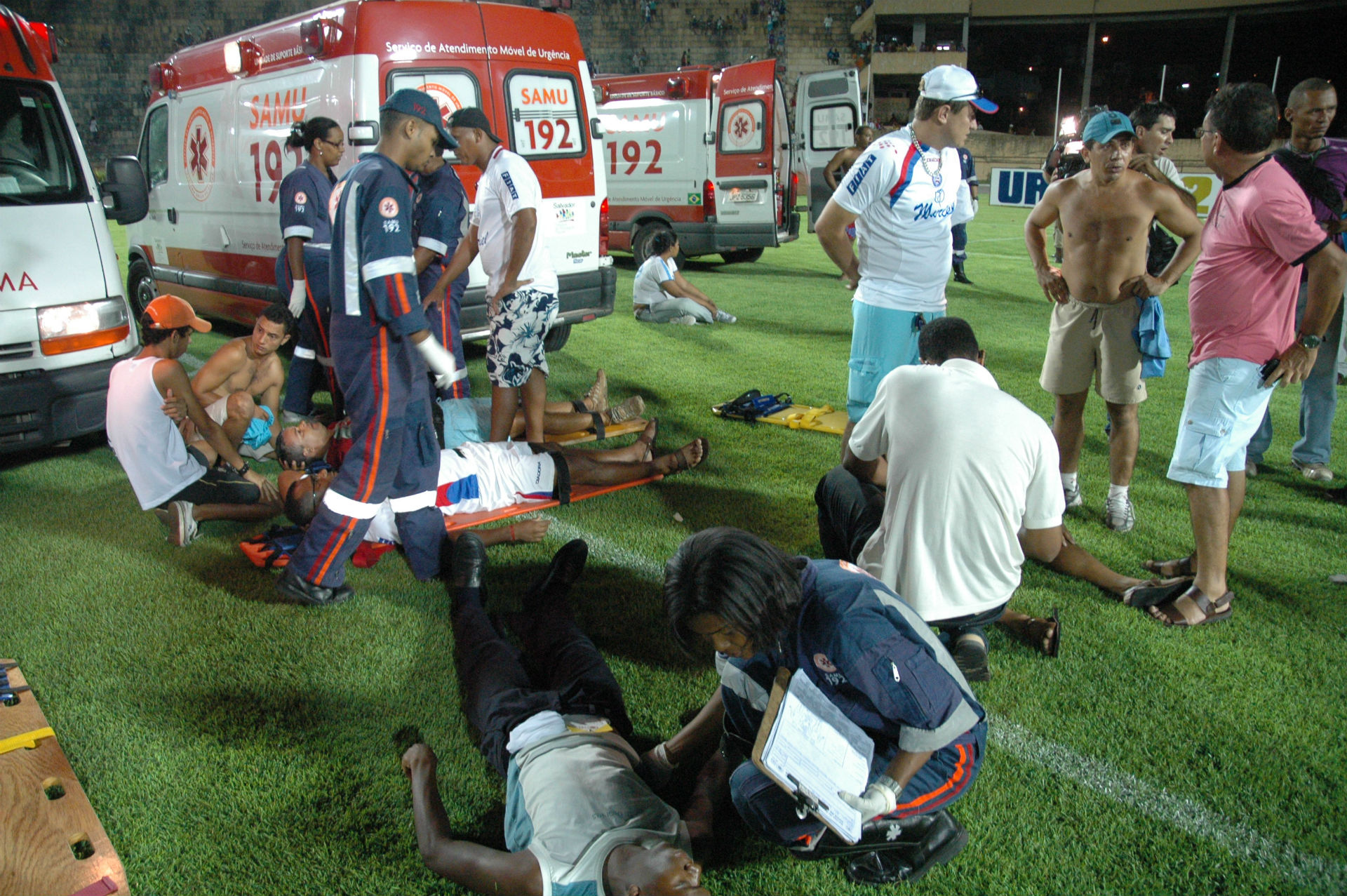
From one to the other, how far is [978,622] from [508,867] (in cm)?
164

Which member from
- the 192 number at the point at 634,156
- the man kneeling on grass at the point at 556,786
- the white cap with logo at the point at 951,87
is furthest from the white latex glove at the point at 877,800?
the 192 number at the point at 634,156

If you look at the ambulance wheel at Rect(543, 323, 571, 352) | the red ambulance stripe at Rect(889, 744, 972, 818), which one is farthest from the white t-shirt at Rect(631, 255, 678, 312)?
the red ambulance stripe at Rect(889, 744, 972, 818)

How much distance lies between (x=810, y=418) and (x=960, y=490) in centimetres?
331

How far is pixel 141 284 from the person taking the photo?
8859mm

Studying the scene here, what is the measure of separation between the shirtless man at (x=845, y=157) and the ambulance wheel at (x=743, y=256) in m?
1.72

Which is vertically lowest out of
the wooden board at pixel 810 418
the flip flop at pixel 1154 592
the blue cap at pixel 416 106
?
the flip flop at pixel 1154 592

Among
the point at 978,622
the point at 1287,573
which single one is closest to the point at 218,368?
the point at 978,622

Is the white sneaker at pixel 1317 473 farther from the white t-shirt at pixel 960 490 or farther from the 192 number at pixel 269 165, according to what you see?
the 192 number at pixel 269 165

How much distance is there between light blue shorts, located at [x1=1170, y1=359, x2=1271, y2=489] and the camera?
3.18m

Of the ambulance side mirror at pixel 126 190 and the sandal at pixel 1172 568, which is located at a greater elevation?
the ambulance side mirror at pixel 126 190

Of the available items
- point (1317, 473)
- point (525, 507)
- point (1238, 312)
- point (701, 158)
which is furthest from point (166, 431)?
point (701, 158)

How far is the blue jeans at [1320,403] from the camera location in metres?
4.63

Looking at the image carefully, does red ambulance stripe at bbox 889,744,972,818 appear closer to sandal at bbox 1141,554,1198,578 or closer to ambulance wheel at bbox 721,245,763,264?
sandal at bbox 1141,554,1198,578

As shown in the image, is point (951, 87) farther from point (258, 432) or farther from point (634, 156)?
point (634, 156)
